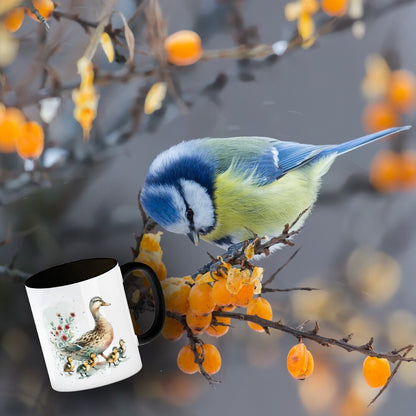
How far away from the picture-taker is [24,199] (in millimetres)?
756

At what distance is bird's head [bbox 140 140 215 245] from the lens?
76cm

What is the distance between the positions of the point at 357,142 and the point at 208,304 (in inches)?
14.1

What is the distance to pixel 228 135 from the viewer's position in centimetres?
79

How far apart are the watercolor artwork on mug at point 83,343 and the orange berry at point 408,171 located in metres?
0.52

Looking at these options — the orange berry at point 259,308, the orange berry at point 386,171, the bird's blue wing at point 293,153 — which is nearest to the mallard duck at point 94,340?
the orange berry at point 259,308

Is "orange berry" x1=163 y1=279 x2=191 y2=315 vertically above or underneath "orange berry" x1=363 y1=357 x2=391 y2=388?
above

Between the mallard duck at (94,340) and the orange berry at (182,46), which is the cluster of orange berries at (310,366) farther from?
the orange berry at (182,46)

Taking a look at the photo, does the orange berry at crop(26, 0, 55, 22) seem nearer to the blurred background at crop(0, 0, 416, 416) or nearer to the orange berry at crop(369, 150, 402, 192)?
the blurred background at crop(0, 0, 416, 416)

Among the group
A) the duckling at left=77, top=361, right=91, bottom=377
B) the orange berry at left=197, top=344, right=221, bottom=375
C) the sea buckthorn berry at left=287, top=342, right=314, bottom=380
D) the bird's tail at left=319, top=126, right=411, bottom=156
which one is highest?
the bird's tail at left=319, top=126, right=411, bottom=156

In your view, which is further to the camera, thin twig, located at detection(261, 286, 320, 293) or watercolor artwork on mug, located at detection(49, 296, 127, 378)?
thin twig, located at detection(261, 286, 320, 293)

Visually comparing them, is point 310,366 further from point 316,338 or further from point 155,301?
point 155,301

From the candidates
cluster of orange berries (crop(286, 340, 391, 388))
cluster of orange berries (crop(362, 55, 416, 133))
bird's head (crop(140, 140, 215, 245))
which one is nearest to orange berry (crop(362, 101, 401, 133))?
cluster of orange berries (crop(362, 55, 416, 133))

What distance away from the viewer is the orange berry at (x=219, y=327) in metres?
0.80

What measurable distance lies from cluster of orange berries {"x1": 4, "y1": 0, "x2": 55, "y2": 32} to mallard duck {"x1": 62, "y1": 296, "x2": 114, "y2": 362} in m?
0.41
